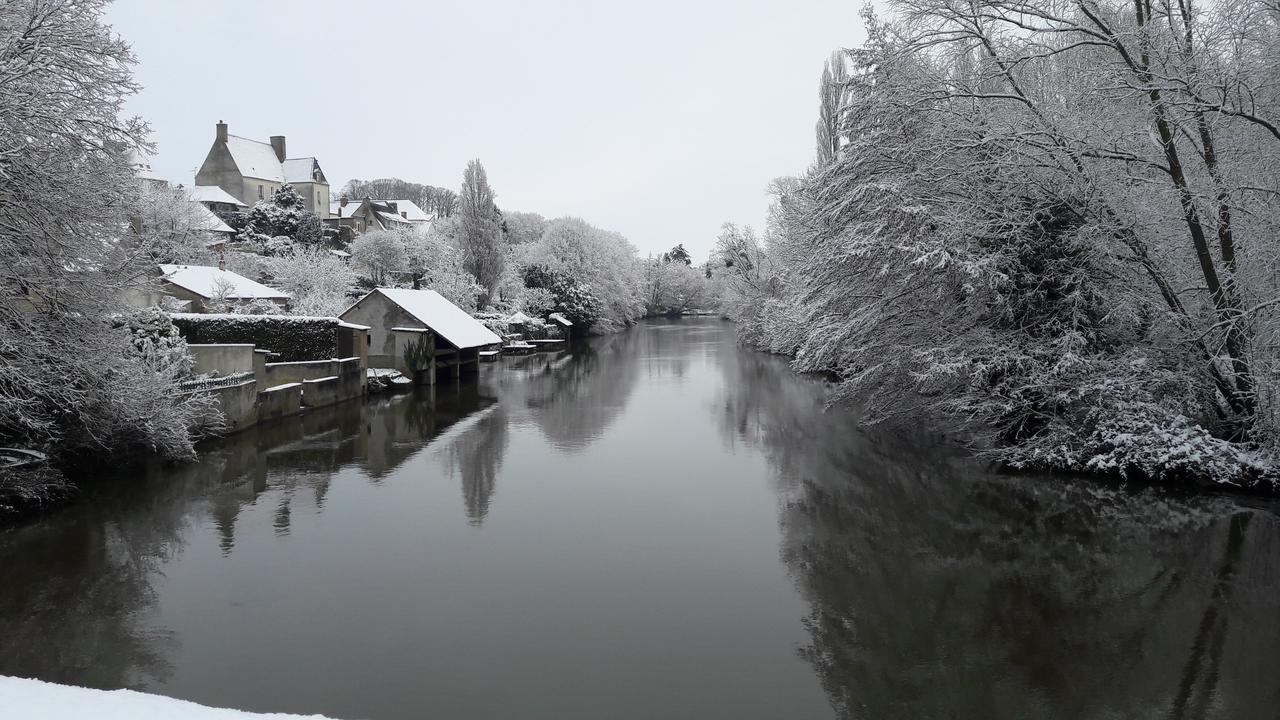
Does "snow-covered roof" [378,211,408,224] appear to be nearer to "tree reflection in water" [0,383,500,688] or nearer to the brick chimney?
the brick chimney

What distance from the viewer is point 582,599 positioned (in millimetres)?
8500

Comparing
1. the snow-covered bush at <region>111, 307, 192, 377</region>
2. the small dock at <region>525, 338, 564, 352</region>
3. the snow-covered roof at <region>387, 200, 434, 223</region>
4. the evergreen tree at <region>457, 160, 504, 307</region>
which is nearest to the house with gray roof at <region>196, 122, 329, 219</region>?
the snow-covered roof at <region>387, 200, 434, 223</region>

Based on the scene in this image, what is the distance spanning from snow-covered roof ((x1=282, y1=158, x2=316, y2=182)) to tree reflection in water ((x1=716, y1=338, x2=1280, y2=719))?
67151mm

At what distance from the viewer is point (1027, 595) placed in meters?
8.47

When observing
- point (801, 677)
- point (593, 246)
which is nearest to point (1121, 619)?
point (801, 677)

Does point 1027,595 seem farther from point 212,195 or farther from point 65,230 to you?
point 212,195

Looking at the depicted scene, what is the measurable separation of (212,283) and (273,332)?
10278mm

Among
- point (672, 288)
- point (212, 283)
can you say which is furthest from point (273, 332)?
point (672, 288)

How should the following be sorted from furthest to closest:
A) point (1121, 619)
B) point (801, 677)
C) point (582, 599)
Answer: point (582, 599), point (1121, 619), point (801, 677)

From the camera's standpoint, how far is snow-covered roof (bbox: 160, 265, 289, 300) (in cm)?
2920

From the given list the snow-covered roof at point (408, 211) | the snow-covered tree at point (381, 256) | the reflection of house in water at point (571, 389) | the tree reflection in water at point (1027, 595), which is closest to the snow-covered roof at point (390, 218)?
the snow-covered roof at point (408, 211)

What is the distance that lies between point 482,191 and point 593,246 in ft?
50.8

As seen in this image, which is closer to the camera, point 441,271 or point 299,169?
point 441,271

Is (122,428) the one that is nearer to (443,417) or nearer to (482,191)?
(443,417)
